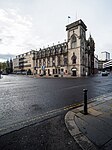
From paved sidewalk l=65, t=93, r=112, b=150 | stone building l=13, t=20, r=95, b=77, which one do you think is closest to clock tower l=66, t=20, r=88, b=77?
stone building l=13, t=20, r=95, b=77

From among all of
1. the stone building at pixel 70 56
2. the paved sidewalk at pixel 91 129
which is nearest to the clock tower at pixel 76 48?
the stone building at pixel 70 56

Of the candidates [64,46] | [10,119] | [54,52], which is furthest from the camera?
[54,52]

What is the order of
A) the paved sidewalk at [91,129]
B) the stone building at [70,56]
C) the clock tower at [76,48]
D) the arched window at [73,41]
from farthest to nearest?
the arched window at [73,41], the stone building at [70,56], the clock tower at [76,48], the paved sidewalk at [91,129]

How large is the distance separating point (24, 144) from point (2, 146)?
524mm

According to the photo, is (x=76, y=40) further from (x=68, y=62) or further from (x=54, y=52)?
(x=54, y=52)

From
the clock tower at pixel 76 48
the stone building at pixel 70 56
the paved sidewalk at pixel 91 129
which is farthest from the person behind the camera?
the stone building at pixel 70 56

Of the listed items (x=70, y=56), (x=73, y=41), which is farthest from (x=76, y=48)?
Result: (x=70, y=56)

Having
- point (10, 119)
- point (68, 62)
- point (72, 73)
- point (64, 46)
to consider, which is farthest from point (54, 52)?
point (10, 119)

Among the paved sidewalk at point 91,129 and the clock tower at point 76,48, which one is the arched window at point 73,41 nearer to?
the clock tower at point 76,48

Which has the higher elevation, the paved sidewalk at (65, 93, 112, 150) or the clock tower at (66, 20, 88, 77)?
the clock tower at (66, 20, 88, 77)

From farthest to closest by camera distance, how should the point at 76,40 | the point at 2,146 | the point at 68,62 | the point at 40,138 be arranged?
the point at 68,62 < the point at 76,40 < the point at 40,138 < the point at 2,146

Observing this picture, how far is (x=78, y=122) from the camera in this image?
4.57 metres

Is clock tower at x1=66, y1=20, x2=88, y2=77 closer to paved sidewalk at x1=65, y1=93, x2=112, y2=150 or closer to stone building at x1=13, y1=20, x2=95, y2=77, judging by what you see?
stone building at x1=13, y1=20, x2=95, y2=77

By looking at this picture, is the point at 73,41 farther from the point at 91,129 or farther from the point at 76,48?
the point at 91,129
